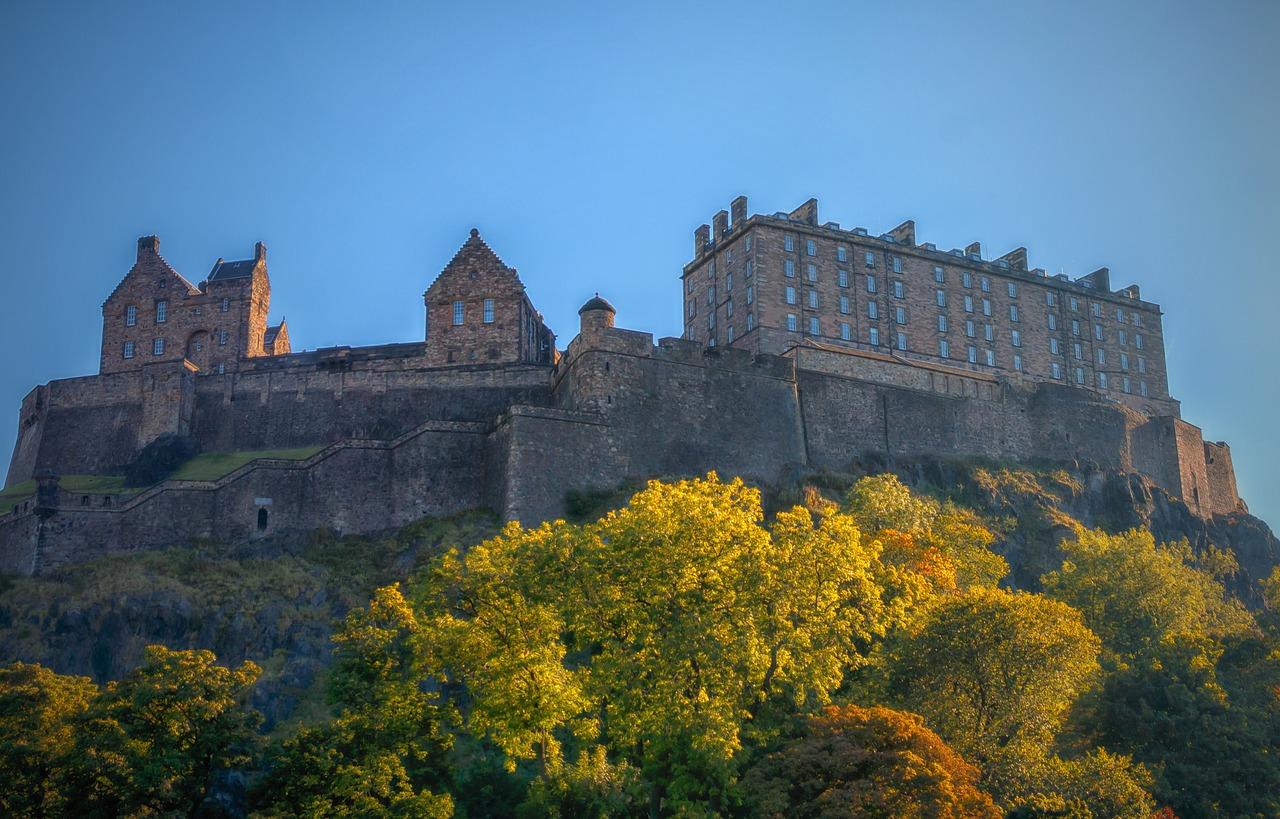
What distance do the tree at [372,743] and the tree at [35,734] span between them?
4939 millimetres

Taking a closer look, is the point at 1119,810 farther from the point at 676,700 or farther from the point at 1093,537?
the point at 1093,537

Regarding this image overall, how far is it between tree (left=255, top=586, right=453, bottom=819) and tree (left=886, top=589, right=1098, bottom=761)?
12196 millimetres

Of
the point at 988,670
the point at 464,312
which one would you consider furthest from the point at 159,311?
the point at 988,670

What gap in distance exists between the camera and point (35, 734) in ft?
113

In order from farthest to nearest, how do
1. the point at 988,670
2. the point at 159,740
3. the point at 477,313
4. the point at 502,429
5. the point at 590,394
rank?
1. the point at 477,313
2. the point at 590,394
3. the point at 502,429
4. the point at 988,670
5. the point at 159,740

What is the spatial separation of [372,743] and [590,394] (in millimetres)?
24109

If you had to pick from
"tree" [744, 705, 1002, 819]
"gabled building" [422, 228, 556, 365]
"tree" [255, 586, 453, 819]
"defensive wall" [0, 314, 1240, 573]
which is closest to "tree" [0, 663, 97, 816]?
"tree" [255, 586, 453, 819]

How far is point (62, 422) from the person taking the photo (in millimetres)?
64250

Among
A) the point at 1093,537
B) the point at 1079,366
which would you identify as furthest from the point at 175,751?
the point at 1079,366

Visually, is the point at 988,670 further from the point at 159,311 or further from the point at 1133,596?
the point at 159,311

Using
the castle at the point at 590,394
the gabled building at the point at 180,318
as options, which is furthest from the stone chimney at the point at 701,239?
the gabled building at the point at 180,318

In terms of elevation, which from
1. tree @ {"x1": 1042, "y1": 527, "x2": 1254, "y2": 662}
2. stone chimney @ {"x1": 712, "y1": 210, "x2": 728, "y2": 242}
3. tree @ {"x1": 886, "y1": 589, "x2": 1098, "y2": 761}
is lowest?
tree @ {"x1": 886, "y1": 589, "x2": 1098, "y2": 761}

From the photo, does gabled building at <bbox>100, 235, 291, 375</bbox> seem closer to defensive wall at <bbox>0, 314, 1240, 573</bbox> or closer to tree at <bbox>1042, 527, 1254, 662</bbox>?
defensive wall at <bbox>0, 314, 1240, 573</bbox>

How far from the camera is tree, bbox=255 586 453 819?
32781mm
